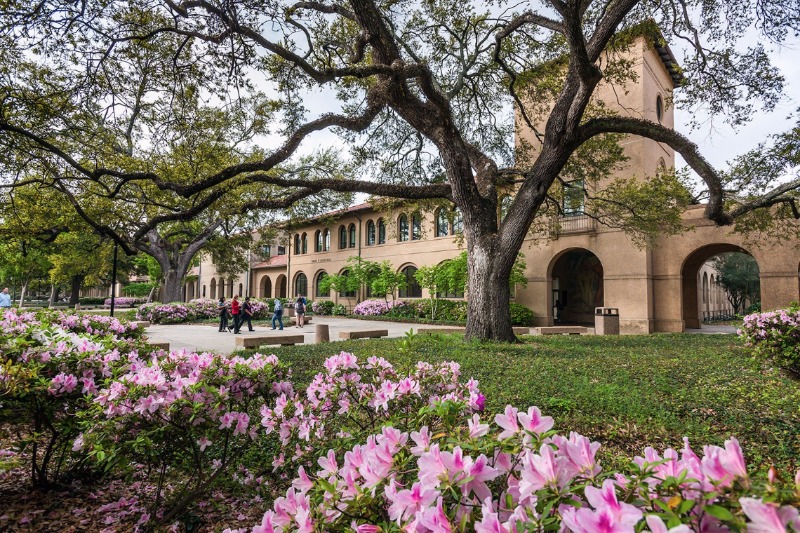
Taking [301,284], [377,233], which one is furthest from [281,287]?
[377,233]

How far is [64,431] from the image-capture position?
9.52 feet

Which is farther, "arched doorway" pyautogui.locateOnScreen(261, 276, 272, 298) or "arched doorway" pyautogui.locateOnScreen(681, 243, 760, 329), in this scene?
"arched doorway" pyautogui.locateOnScreen(261, 276, 272, 298)

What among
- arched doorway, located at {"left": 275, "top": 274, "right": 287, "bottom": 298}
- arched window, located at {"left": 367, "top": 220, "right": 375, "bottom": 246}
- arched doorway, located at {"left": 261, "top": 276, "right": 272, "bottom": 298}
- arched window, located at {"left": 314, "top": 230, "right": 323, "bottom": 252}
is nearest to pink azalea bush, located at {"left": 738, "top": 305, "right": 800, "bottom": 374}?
arched window, located at {"left": 367, "top": 220, "right": 375, "bottom": 246}

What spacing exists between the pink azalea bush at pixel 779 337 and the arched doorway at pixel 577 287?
17002 millimetres

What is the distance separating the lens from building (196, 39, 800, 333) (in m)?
16.2

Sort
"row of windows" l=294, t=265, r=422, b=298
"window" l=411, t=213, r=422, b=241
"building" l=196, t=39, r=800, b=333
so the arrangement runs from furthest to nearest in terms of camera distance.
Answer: "row of windows" l=294, t=265, r=422, b=298, "window" l=411, t=213, r=422, b=241, "building" l=196, t=39, r=800, b=333

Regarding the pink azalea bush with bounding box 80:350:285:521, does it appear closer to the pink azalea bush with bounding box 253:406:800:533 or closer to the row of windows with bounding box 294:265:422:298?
the pink azalea bush with bounding box 253:406:800:533

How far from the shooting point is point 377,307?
85.9 ft

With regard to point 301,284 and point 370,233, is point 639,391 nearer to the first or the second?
point 370,233

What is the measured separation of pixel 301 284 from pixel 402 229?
12.9 metres

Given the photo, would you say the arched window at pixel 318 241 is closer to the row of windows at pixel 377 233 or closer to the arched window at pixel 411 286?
the row of windows at pixel 377 233

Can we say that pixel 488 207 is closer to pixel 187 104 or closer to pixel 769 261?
pixel 187 104

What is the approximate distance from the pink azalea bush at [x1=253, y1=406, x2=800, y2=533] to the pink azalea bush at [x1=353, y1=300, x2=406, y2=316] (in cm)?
2423

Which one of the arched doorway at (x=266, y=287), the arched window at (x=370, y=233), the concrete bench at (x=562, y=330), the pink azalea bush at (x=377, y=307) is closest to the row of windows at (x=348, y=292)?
the pink azalea bush at (x=377, y=307)
